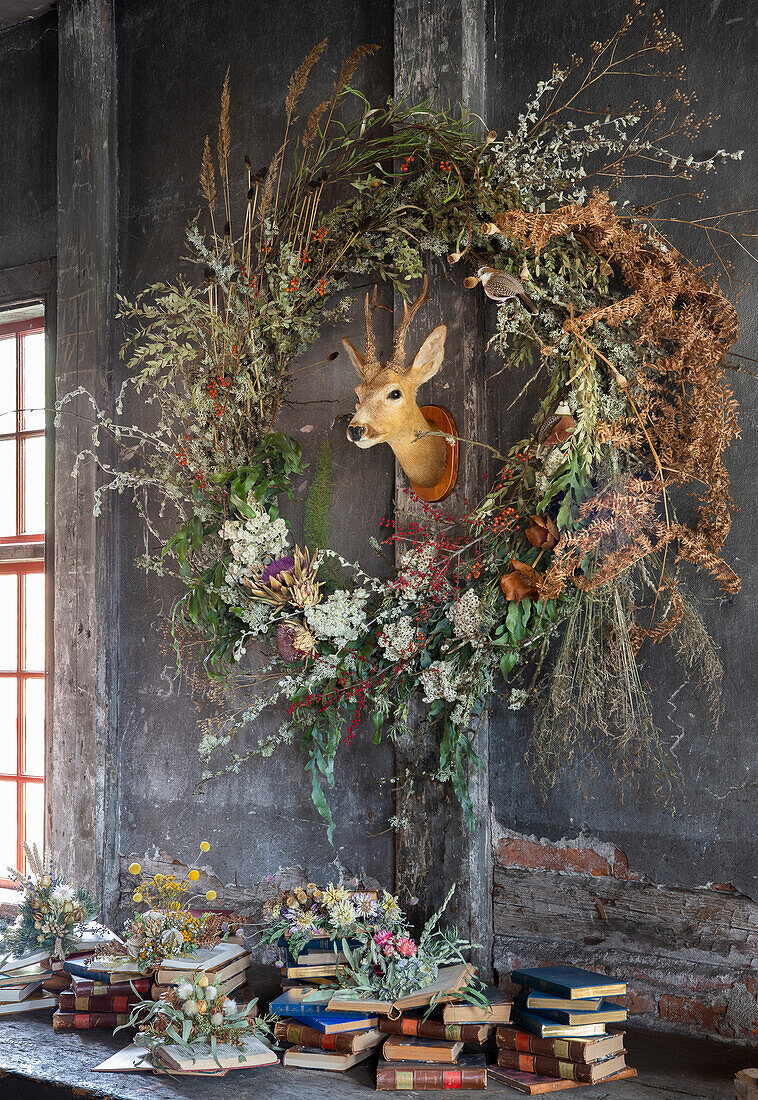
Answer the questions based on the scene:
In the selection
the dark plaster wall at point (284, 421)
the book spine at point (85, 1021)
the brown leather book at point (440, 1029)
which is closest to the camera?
the brown leather book at point (440, 1029)

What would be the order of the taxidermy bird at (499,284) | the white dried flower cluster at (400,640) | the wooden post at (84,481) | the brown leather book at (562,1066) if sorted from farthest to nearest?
1. the wooden post at (84,481)
2. the white dried flower cluster at (400,640)
3. the taxidermy bird at (499,284)
4. the brown leather book at (562,1066)

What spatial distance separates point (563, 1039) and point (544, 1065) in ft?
0.29

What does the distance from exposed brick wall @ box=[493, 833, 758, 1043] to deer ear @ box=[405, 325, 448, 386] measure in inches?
60.1

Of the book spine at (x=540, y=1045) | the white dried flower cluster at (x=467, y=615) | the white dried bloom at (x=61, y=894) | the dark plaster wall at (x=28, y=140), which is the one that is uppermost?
the dark plaster wall at (x=28, y=140)

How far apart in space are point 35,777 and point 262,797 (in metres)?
1.33

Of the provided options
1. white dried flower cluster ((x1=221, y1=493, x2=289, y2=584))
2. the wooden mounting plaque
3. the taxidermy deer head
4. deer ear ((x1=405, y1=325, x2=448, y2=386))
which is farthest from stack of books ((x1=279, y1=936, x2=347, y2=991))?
deer ear ((x1=405, y1=325, x2=448, y2=386))

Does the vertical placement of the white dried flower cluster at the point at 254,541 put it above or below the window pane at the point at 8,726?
above

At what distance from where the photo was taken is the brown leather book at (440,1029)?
2443 mm

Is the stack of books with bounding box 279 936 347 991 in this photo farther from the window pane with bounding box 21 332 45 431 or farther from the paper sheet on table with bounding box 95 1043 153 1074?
the window pane with bounding box 21 332 45 431

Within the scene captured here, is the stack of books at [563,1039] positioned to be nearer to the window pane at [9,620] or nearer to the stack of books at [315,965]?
the stack of books at [315,965]

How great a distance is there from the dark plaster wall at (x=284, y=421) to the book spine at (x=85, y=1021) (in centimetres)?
69

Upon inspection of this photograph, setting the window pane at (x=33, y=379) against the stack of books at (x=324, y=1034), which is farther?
the window pane at (x=33, y=379)

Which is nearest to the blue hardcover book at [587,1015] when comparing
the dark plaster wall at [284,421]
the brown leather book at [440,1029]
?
the brown leather book at [440,1029]

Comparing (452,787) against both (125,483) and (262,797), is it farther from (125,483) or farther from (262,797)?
(125,483)
